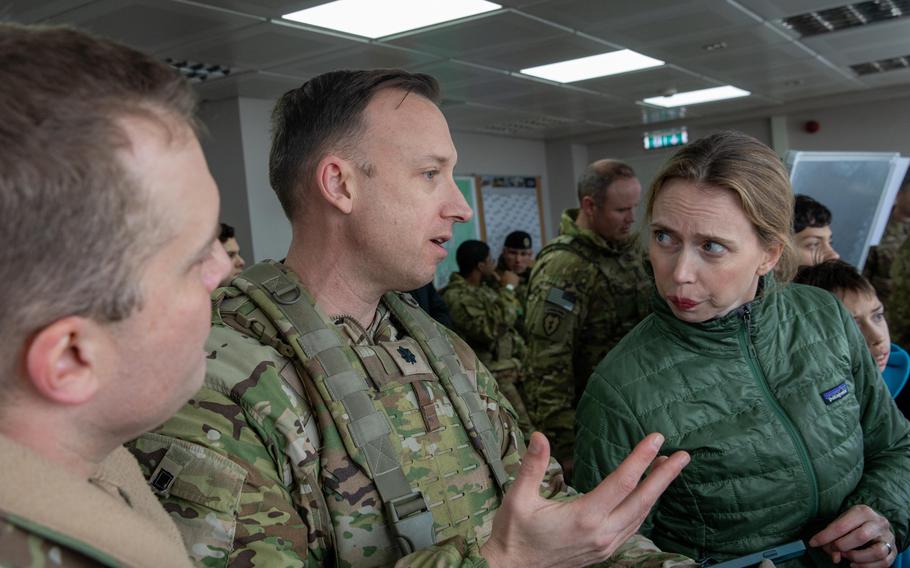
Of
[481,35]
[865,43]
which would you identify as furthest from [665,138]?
[481,35]

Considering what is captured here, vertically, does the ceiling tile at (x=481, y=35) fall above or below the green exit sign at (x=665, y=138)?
above

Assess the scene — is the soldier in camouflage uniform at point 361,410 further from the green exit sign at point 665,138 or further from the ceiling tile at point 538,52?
the green exit sign at point 665,138

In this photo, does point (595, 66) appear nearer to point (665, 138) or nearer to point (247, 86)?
point (247, 86)

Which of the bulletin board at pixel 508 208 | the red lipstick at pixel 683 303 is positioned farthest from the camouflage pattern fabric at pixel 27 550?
the bulletin board at pixel 508 208

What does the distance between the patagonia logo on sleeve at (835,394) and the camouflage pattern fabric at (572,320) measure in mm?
1475

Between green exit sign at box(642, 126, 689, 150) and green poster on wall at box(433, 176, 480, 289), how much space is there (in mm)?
3011

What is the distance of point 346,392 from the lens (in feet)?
3.81

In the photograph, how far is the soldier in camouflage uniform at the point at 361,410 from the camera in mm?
1017

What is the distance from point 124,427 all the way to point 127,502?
0.13m

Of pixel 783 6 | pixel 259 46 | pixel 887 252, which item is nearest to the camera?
pixel 887 252

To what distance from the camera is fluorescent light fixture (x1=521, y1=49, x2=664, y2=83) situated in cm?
625

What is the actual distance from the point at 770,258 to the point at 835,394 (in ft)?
1.10

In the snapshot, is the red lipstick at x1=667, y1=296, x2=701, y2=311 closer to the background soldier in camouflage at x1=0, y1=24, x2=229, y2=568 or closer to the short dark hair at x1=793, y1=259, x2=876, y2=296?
the short dark hair at x1=793, y1=259, x2=876, y2=296

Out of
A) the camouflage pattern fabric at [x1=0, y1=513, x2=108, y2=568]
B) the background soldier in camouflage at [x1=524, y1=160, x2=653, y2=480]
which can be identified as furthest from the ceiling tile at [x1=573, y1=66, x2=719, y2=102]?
the camouflage pattern fabric at [x1=0, y1=513, x2=108, y2=568]
